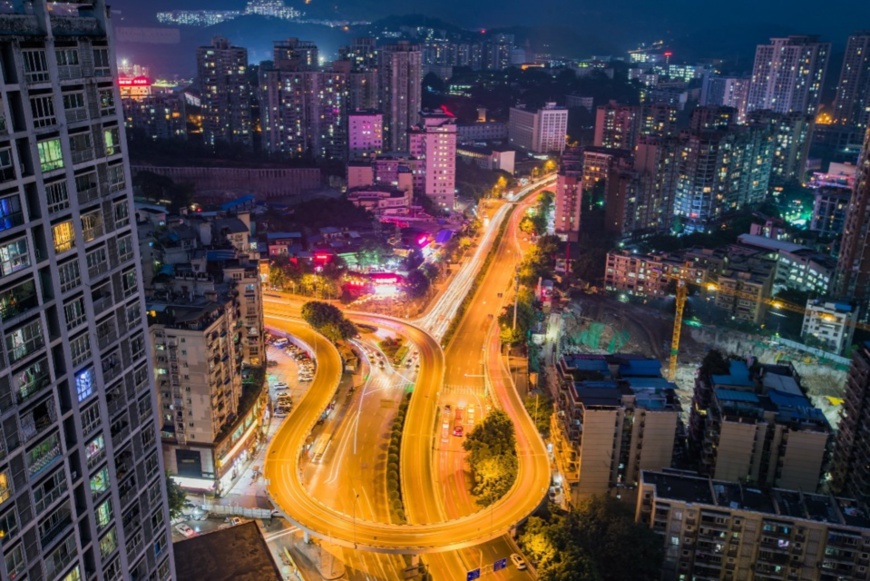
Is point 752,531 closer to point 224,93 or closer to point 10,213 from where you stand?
point 10,213

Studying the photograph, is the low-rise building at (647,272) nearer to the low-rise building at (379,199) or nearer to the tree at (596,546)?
the low-rise building at (379,199)

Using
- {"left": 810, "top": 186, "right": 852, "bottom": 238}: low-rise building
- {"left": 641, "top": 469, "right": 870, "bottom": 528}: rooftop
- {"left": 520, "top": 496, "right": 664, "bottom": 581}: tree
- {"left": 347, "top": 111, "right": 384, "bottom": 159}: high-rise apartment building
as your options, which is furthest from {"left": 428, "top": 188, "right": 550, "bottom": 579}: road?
{"left": 810, "top": 186, "right": 852, "bottom": 238}: low-rise building

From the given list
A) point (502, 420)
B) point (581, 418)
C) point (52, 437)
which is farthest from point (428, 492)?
point (52, 437)

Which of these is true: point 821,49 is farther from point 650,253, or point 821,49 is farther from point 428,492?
point 428,492

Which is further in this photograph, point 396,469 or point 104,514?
point 396,469

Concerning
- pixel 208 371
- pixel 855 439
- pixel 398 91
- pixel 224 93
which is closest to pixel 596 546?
pixel 855 439

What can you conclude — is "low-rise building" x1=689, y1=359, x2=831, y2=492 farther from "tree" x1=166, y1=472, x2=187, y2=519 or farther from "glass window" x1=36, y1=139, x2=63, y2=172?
"glass window" x1=36, y1=139, x2=63, y2=172

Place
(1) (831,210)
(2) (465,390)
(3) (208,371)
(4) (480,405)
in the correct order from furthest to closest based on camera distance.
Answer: (1) (831,210) → (2) (465,390) → (4) (480,405) → (3) (208,371)

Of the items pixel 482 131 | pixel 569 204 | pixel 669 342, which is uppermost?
pixel 482 131
